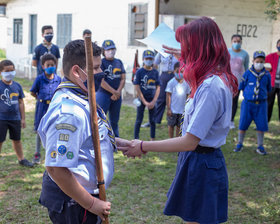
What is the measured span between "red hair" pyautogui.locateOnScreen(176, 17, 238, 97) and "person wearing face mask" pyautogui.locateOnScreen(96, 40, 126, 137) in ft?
13.3

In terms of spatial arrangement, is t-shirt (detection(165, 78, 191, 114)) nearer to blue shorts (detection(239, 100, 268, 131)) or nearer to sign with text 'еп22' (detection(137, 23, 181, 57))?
blue shorts (detection(239, 100, 268, 131))

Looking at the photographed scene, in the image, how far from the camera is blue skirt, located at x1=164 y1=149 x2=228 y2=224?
2.51 meters

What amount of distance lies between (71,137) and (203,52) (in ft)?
3.37

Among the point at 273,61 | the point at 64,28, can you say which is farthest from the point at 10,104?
the point at 64,28

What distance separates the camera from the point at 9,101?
507 centimetres

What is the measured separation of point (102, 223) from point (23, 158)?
3.80m

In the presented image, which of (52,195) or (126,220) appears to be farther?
(126,220)

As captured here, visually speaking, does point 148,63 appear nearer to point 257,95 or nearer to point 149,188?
point 257,95

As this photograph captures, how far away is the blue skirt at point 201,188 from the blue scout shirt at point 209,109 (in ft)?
0.72

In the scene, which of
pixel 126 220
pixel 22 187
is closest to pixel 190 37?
pixel 126 220

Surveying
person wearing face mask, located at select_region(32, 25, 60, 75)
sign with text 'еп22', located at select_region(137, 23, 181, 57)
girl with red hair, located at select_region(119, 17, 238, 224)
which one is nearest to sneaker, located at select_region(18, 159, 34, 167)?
person wearing face mask, located at select_region(32, 25, 60, 75)

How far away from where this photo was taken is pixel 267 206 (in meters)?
4.41

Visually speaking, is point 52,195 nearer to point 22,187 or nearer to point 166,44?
point 166,44

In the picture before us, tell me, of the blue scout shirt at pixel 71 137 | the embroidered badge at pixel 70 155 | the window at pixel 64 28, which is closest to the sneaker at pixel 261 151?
the blue scout shirt at pixel 71 137
